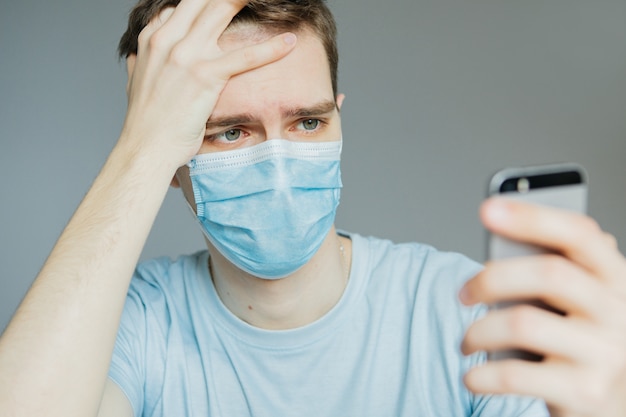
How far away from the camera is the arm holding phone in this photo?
0.74 meters

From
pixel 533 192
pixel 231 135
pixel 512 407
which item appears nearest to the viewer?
pixel 533 192

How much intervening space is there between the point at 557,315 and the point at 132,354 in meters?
1.09

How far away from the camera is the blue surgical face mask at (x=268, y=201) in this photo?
4.88 ft

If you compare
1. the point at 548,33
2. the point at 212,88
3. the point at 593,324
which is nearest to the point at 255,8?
the point at 212,88

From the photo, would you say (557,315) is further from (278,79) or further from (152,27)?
(152,27)

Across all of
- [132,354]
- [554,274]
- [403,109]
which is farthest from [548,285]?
[403,109]

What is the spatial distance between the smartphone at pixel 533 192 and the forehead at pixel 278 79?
75cm

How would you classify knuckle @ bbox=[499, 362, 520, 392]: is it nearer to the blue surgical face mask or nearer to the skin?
the skin

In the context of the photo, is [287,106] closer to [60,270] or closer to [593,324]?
[60,270]

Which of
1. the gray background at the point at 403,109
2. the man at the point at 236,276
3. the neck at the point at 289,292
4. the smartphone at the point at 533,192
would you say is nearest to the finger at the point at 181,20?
the man at the point at 236,276

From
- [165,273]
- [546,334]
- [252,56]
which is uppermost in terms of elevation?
[252,56]

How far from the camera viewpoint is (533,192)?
2.74 ft

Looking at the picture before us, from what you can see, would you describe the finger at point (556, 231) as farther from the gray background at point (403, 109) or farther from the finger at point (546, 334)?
the gray background at point (403, 109)

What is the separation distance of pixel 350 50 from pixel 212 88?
139 cm
